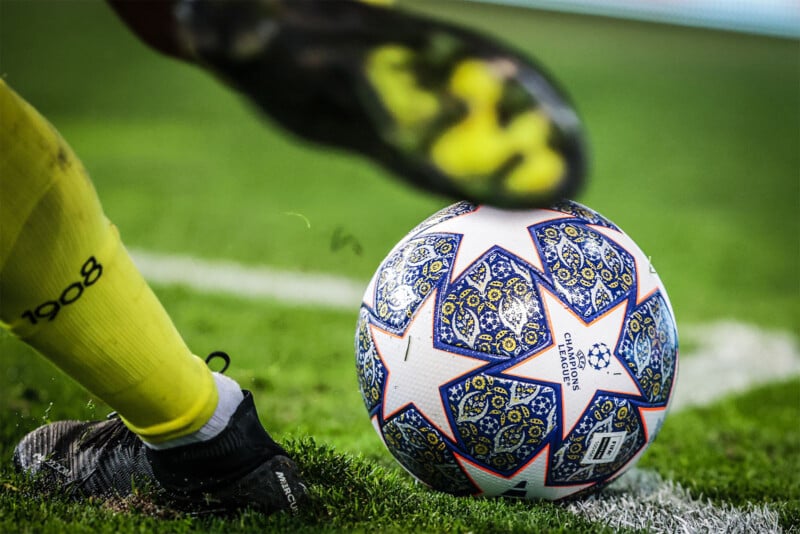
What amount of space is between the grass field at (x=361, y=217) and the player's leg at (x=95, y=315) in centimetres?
25

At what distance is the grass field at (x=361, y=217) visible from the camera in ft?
9.48

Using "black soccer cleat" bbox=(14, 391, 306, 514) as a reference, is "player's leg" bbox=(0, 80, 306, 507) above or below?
above

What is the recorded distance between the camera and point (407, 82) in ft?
6.42

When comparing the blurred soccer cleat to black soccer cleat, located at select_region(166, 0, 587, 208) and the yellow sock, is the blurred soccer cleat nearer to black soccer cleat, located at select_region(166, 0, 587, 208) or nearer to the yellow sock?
black soccer cleat, located at select_region(166, 0, 587, 208)

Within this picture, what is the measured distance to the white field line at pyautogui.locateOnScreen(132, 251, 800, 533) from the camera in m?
2.89

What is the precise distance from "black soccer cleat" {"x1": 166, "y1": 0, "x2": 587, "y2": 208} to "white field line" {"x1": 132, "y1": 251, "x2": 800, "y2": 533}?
4.43ft

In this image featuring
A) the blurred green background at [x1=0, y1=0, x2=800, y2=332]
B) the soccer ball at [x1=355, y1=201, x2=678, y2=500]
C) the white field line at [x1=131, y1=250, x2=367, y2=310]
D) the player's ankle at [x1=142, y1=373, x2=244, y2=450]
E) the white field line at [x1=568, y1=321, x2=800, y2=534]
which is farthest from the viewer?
the blurred green background at [x1=0, y1=0, x2=800, y2=332]

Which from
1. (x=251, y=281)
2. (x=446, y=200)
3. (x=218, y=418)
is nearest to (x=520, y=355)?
(x=446, y=200)

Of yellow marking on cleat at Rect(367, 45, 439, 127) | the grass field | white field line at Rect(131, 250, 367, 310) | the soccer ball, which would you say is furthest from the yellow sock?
white field line at Rect(131, 250, 367, 310)

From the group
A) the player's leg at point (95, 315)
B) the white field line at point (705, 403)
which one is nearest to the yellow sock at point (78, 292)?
the player's leg at point (95, 315)

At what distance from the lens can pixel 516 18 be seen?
81.8 feet

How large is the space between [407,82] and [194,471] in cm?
128

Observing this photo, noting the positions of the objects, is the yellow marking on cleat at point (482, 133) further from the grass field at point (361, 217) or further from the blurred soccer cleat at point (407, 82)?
the grass field at point (361, 217)

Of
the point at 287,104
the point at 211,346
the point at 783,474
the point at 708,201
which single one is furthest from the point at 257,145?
the point at 287,104
